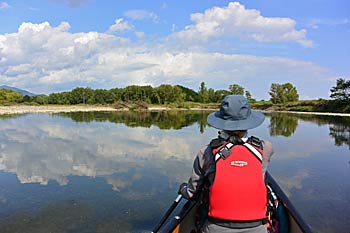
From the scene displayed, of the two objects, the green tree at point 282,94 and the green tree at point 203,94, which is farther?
the green tree at point 203,94

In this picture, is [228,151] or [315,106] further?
[315,106]

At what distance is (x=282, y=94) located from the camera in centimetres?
5856

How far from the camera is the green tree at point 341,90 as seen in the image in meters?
44.4

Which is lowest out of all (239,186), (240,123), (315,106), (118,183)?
(118,183)

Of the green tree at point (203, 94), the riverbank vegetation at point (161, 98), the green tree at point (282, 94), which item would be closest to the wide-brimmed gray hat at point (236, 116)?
the riverbank vegetation at point (161, 98)

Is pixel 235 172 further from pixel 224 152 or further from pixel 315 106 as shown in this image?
pixel 315 106

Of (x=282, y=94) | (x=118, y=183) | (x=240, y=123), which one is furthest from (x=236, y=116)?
(x=282, y=94)

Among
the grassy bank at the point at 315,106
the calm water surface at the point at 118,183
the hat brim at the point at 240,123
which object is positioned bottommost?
the calm water surface at the point at 118,183

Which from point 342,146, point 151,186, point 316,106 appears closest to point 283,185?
point 151,186

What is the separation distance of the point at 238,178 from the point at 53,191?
5219 mm

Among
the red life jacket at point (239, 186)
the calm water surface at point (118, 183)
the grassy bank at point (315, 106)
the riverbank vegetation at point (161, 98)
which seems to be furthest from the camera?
the riverbank vegetation at point (161, 98)

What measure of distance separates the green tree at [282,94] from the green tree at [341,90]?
12538mm

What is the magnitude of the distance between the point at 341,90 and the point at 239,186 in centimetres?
4938

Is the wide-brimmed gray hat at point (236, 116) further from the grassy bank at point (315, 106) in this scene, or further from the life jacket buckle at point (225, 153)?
the grassy bank at point (315, 106)
